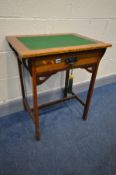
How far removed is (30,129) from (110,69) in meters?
1.51

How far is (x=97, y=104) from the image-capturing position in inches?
78.2

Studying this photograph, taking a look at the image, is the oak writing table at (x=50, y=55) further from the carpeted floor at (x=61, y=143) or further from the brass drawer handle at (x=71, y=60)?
the carpeted floor at (x=61, y=143)

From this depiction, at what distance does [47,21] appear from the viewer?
1445mm

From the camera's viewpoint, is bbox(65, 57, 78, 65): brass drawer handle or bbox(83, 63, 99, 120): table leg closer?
bbox(65, 57, 78, 65): brass drawer handle

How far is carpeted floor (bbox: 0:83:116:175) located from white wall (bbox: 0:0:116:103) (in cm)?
33

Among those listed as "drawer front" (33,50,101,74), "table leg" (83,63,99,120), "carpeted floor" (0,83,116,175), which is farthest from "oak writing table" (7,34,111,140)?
"carpeted floor" (0,83,116,175)

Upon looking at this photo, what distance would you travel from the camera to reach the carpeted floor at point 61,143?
48.0 inches

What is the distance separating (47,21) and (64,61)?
1.74 ft

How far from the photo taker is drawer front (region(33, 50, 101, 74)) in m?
1.06

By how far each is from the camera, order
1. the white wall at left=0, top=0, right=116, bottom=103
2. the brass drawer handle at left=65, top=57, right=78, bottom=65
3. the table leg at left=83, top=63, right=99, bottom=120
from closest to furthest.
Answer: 1. the brass drawer handle at left=65, top=57, right=78, bottom=65
2. the white wall at left=0, top=0, right=116, bottom=103
3. the table leg at left=83, top=63, right=99, bottom=120

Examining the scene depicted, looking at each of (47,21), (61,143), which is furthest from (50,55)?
(61,143)

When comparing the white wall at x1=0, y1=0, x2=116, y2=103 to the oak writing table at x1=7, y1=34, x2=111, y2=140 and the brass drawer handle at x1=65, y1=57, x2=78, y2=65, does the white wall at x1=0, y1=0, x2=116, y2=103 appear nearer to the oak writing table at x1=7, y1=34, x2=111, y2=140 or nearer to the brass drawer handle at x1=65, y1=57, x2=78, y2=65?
the oak writing table at x1=7, y1=34, x2=111, y2=140

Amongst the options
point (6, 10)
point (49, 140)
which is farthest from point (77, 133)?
point (6, 10)

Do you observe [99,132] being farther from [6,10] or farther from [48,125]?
[6,10]
